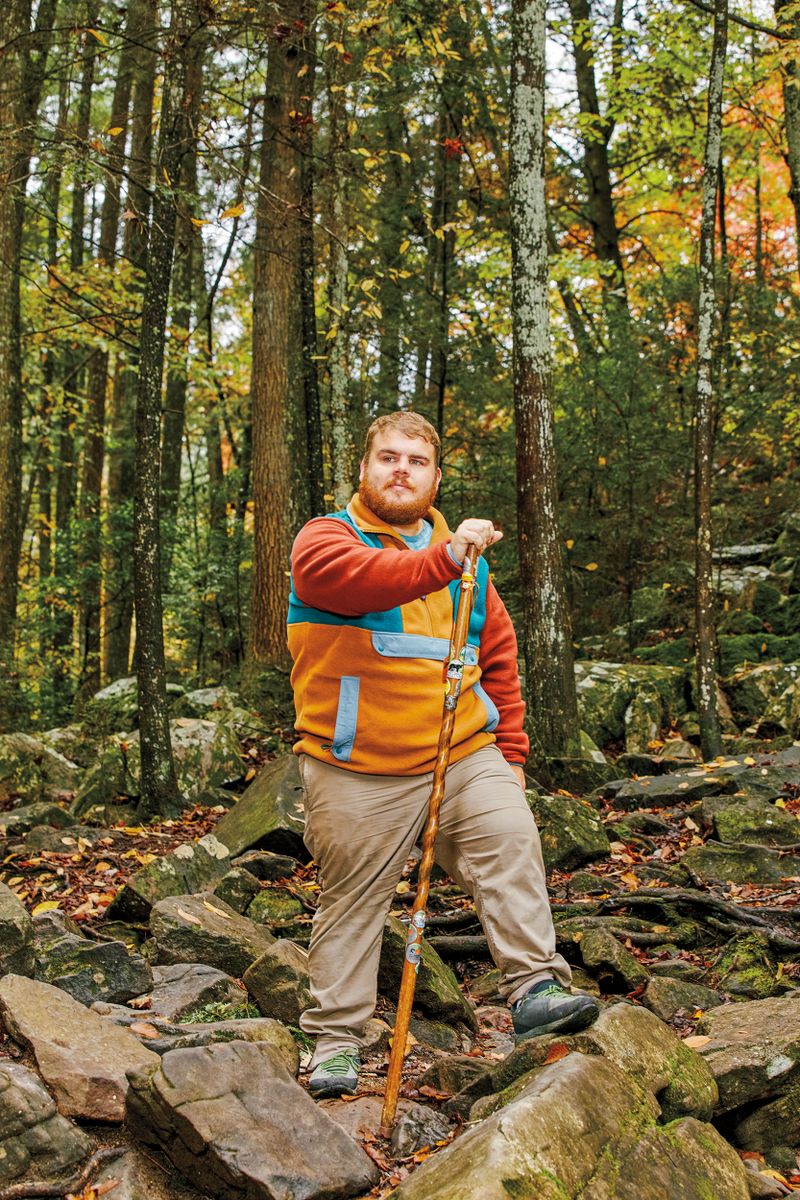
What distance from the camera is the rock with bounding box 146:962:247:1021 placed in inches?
169

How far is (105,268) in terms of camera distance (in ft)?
48.6

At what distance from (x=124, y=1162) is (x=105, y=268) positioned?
1377cm

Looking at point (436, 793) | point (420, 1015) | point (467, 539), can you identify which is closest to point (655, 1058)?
point (436, 793)

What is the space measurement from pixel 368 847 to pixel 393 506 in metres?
1.23

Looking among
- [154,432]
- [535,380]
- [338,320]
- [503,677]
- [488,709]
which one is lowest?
[488,709]

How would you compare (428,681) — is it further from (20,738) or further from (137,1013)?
(20,738)

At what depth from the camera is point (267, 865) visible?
22.5 feet

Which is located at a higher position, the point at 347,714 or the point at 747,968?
the point at 347,714

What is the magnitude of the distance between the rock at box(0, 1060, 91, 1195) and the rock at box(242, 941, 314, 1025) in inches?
56.1

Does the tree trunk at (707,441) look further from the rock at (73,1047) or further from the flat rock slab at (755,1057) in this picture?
the rock at (73,1047)

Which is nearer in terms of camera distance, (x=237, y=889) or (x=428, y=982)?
(x=428, y=982)

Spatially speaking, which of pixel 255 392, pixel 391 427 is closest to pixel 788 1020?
pixel 391 427

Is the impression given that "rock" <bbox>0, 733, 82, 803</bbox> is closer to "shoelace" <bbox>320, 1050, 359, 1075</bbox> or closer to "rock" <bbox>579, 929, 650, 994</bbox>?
"rock" <bbox>579, 929, 650, 994</bbox>

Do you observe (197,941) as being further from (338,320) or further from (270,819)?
(338,320)
